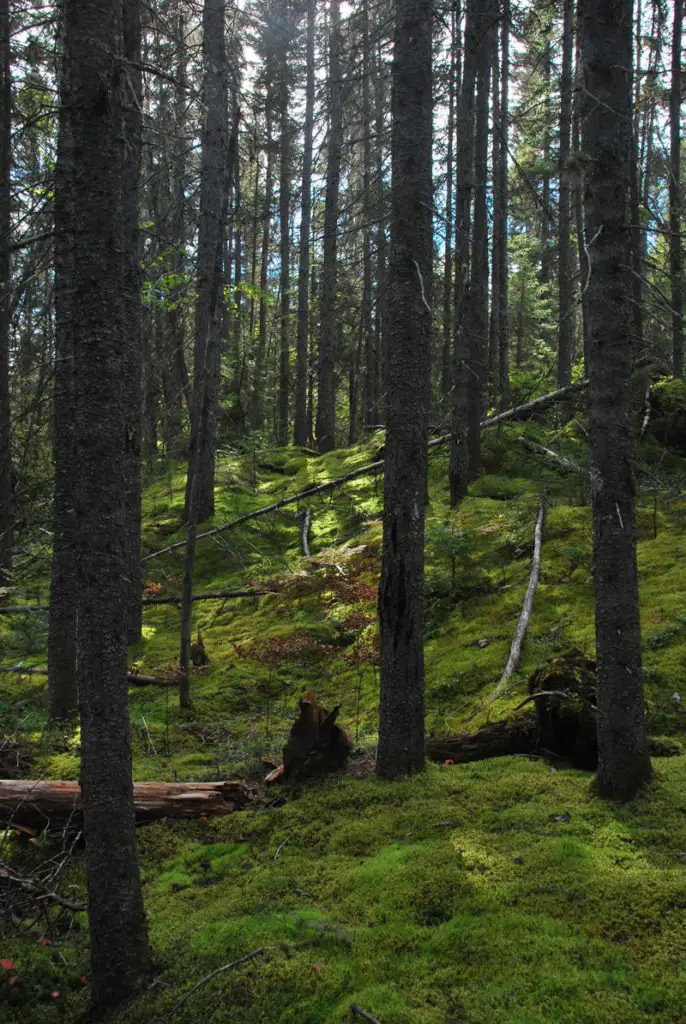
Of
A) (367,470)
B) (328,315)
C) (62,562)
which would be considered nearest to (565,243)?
(328,315)

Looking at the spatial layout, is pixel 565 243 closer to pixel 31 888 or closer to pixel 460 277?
pixel 460 277

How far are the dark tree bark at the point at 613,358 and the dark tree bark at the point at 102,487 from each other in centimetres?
308

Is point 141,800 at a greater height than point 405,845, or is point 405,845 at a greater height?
point 405,845

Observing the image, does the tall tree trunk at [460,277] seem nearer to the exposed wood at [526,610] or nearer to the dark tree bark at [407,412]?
the exposed wood at [526,610]

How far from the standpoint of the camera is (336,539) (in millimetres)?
13578

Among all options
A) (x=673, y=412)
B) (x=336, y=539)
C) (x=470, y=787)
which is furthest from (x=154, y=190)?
(x=673, y=412)

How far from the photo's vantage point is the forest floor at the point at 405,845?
343 cm

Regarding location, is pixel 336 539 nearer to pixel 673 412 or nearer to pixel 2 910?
pixel 673 412

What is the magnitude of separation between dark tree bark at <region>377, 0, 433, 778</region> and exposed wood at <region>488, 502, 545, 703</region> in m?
1.87

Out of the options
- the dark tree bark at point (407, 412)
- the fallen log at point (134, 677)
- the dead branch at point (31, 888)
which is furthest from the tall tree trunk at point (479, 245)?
the dead branch at point (31, 888)

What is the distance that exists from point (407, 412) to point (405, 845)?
325cm

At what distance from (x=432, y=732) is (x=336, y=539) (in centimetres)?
691

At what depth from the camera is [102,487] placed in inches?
141

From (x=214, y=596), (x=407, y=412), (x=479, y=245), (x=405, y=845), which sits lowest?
(x=405, y=845)
